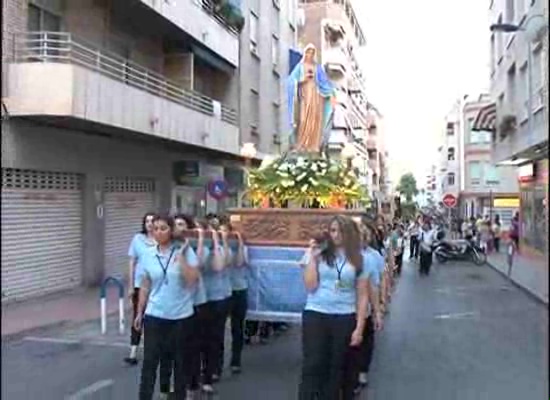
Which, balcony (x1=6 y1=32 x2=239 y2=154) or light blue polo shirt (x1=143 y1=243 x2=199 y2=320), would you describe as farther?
balcony (x1=6 y1=32 x2=239 y2=154)

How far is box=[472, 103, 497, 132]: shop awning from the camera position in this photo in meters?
2.65

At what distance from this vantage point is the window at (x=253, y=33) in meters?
26.4

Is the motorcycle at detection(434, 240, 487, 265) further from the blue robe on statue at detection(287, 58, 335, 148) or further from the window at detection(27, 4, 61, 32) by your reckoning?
the window at detection(27, 4, 61, 32)

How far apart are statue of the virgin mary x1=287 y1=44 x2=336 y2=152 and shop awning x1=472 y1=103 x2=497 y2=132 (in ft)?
17.1

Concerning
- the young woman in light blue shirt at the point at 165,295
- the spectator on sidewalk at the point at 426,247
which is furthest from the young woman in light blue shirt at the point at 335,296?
the spectator on sidewalk at the point at 426,247

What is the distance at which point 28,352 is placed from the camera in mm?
7270

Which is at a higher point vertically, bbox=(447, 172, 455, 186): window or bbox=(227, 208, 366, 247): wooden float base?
bbox=(447, 172, 455, 186): window

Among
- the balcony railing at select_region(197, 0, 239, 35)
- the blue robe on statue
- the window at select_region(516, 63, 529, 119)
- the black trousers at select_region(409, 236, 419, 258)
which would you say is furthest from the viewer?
the black trousers at select_region(409, 236, 419, 258)

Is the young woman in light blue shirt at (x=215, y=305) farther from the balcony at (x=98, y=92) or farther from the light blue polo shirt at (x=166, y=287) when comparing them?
the balcony at (x=98, y=92)

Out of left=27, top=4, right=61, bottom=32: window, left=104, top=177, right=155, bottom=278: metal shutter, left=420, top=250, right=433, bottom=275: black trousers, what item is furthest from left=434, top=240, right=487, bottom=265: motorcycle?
left=27, top=4, right=61, bottom=32: window

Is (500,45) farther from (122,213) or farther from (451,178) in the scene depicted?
(122,213)

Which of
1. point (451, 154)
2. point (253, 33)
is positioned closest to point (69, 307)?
point (451, 154)

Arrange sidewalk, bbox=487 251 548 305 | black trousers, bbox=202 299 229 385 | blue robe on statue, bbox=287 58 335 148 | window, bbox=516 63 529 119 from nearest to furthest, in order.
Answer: sidewalk, bbox=487 251 548 305, window, bbox=516 63 529 119, black trousers, bbox=202 299 229 385, blue robe on statue, bbox=287 58 335 148

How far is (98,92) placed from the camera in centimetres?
1299
